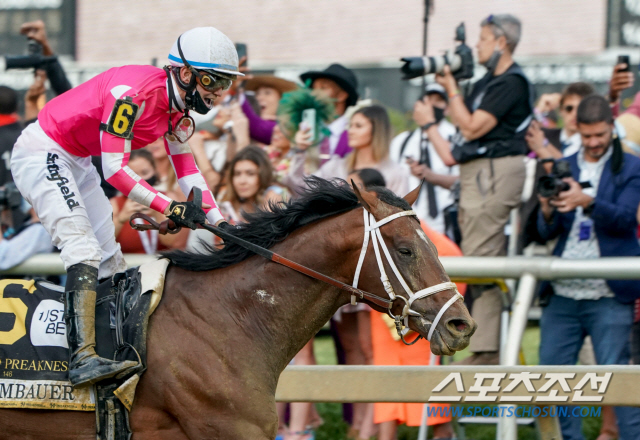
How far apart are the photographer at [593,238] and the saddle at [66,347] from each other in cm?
257

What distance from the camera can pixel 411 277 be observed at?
10.7 ft

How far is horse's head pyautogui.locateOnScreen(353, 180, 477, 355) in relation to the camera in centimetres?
315

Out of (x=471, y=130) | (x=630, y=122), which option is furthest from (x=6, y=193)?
(x=630, y=122)

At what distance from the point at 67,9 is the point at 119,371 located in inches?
426

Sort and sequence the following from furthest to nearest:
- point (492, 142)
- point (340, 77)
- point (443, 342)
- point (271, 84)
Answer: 1. point (271, 84)
2. point (340, 77)
3. point (492, 142)
4. point (443, 342)

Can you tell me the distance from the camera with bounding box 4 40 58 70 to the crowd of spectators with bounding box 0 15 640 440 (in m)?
0.09

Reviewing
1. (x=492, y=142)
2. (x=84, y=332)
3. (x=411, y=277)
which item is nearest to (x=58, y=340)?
(x=84, y=332)

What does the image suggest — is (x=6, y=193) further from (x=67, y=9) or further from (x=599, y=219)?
(x=67, y=9)

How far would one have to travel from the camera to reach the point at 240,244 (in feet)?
11.4

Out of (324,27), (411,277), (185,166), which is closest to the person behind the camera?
(411,277)

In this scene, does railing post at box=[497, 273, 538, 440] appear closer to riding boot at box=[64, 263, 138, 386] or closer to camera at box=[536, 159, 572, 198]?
camera at box=[536, 159, 572, 198]

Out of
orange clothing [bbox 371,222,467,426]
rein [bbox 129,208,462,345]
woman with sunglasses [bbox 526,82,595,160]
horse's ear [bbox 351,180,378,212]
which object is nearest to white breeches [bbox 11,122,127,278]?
rein [bbox 129,208,462,345]

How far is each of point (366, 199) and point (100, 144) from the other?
1212mm

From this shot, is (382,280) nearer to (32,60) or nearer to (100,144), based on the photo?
(100,144)
